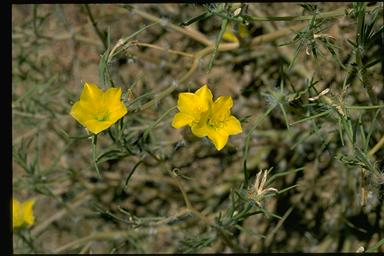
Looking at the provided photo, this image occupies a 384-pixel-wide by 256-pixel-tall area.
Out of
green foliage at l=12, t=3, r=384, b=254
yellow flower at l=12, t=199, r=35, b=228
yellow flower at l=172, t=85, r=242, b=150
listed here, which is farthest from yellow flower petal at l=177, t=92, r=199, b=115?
yellow flower at l=12, t=199, r=35, b=228

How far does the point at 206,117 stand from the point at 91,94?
0.95ft

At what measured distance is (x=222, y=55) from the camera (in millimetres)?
2250

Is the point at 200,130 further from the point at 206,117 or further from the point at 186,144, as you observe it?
the point at 186,144

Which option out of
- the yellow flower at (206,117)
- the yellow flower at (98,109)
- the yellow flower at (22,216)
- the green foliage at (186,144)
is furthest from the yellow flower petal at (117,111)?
the yellow flower at (22,216)

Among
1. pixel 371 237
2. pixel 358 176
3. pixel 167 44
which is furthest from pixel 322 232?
pixel 167 44

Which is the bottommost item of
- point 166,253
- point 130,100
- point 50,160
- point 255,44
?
point 166,253

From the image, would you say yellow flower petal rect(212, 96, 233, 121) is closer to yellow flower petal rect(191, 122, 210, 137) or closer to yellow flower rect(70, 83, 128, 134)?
yellow flower petal rect(191, 122, 210, 137)

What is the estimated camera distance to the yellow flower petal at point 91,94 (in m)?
1.44

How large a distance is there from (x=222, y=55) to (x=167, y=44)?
0.25 m

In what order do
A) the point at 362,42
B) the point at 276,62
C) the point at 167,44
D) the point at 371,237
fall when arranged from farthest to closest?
the point at 167,44
the point at 276,62
the point at 371,237
the point at 362,42

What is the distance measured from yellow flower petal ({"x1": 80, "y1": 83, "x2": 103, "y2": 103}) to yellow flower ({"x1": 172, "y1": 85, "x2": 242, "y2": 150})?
7.7 inches

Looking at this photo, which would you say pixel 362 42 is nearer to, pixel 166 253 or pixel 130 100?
pixel 130 100

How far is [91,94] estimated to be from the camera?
1.45m

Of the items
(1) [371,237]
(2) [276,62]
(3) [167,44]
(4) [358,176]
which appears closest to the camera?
(4) [358,176]
